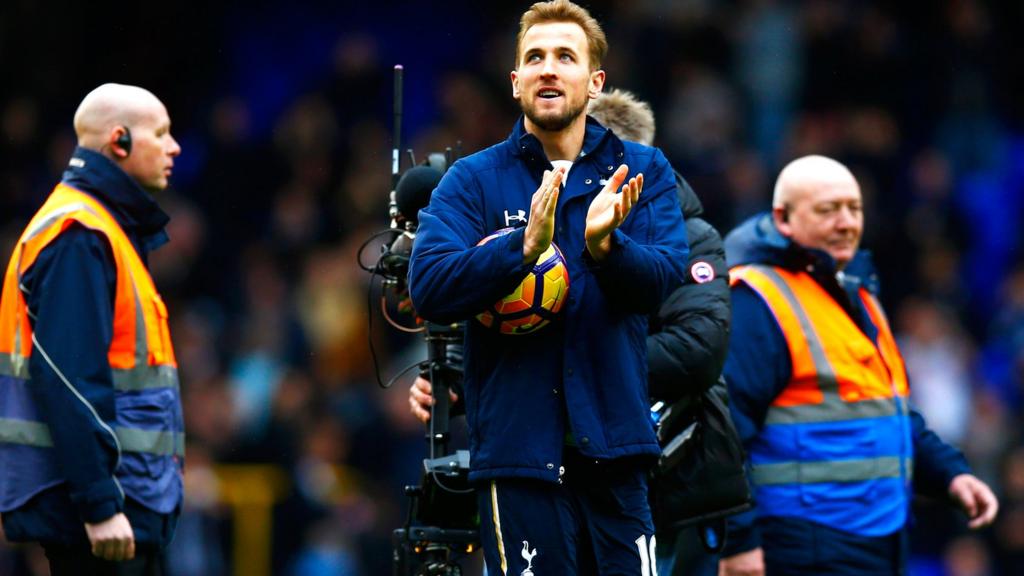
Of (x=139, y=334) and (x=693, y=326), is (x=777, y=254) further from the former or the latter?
(x=139, y=334)

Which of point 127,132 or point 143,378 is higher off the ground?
point 127,132

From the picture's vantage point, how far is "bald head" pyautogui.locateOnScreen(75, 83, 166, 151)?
6102mm

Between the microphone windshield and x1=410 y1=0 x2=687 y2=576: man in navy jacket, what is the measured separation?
661mm

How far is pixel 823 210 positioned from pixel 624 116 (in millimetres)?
1036

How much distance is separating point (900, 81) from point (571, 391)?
30.5 feet

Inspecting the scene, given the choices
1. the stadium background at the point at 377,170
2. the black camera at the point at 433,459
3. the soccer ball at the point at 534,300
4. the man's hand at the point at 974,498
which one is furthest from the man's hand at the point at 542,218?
the stadium background at the point at 377,170

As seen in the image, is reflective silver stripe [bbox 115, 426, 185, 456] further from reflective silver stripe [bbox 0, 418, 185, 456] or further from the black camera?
the black camera

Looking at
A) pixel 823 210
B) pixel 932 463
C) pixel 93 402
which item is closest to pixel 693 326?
pixel 823 210

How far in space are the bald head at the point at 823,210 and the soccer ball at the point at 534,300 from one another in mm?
2409

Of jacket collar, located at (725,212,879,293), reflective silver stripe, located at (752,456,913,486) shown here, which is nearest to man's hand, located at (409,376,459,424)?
reflective silver stripe, located at (752,456,913,486)

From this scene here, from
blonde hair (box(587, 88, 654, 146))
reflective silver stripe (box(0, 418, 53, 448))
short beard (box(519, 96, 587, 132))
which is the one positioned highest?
blonde hair (box(587, 88, 654, 146))

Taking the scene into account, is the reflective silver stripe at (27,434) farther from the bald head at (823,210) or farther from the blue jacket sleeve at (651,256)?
the bald head at (823,210)

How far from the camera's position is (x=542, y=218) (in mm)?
4586

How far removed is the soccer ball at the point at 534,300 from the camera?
474 centimetres
